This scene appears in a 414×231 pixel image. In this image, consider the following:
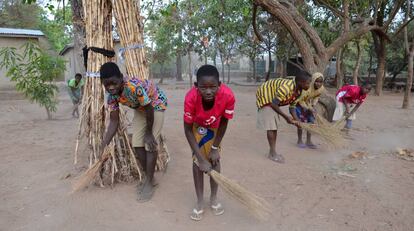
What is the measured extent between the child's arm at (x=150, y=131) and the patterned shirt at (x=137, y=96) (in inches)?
2.7

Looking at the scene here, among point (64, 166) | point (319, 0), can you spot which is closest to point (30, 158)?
point (64, 166)

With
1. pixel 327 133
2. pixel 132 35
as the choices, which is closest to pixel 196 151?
pixel 132 35

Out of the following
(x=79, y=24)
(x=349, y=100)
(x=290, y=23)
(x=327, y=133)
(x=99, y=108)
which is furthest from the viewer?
(x=290, y=23)

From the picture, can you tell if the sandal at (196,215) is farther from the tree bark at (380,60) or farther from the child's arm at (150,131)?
the tree bark at (380,60)

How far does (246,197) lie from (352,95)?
11.3 ft

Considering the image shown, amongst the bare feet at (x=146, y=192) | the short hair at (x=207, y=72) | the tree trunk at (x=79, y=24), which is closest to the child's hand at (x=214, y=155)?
the short hair at (x=207, y=72)

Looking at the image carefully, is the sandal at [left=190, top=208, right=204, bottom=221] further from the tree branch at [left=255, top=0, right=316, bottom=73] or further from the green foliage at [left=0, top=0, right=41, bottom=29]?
the green foliage at [left=0, top=0, right=41, bottom=29]

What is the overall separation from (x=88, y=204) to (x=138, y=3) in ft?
6.83

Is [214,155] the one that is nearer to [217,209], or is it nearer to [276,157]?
[217,209]

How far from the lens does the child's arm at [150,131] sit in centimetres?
274

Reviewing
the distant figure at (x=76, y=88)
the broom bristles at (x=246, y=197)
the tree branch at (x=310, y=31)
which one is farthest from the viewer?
the distant figure at (x=76, y=88)

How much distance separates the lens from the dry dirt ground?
252 centimetres

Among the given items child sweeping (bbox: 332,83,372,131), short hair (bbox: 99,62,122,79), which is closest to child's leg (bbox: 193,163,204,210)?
short hair (bbox: 99,62,122,79)

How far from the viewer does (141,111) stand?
295 centimetres
